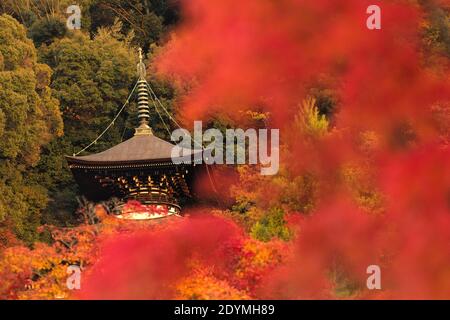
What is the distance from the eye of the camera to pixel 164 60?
2433 cm

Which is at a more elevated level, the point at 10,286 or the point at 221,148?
the point at 221,148

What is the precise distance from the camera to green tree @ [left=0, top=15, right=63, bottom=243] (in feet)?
62.1

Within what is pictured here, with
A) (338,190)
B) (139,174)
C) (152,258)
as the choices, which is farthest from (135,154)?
(152,258)

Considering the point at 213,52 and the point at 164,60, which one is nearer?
the point at 213,52

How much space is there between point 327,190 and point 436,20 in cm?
323

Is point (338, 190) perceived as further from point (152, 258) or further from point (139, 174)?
point (139, 174)

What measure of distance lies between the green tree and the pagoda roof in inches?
108

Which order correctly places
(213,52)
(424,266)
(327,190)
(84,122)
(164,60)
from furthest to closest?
(164,60) → (84,122) → (213,52) → (327,190) → (424,266)

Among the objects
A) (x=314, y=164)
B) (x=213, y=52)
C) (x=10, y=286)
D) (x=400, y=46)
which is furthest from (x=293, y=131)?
(x=10, y=286)

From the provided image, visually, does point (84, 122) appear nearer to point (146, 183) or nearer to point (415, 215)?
point (146, 183)

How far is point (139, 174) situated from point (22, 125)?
4.01m

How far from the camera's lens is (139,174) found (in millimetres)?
16750

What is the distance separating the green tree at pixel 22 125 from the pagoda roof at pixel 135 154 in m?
2.75

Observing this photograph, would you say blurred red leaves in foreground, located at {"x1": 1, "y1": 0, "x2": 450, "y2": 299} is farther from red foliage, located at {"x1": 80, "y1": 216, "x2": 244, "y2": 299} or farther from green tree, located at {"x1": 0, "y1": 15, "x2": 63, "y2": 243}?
green tree, located at {"x1": 0, "y1": 15, "x2": 63, "y2": 243}
